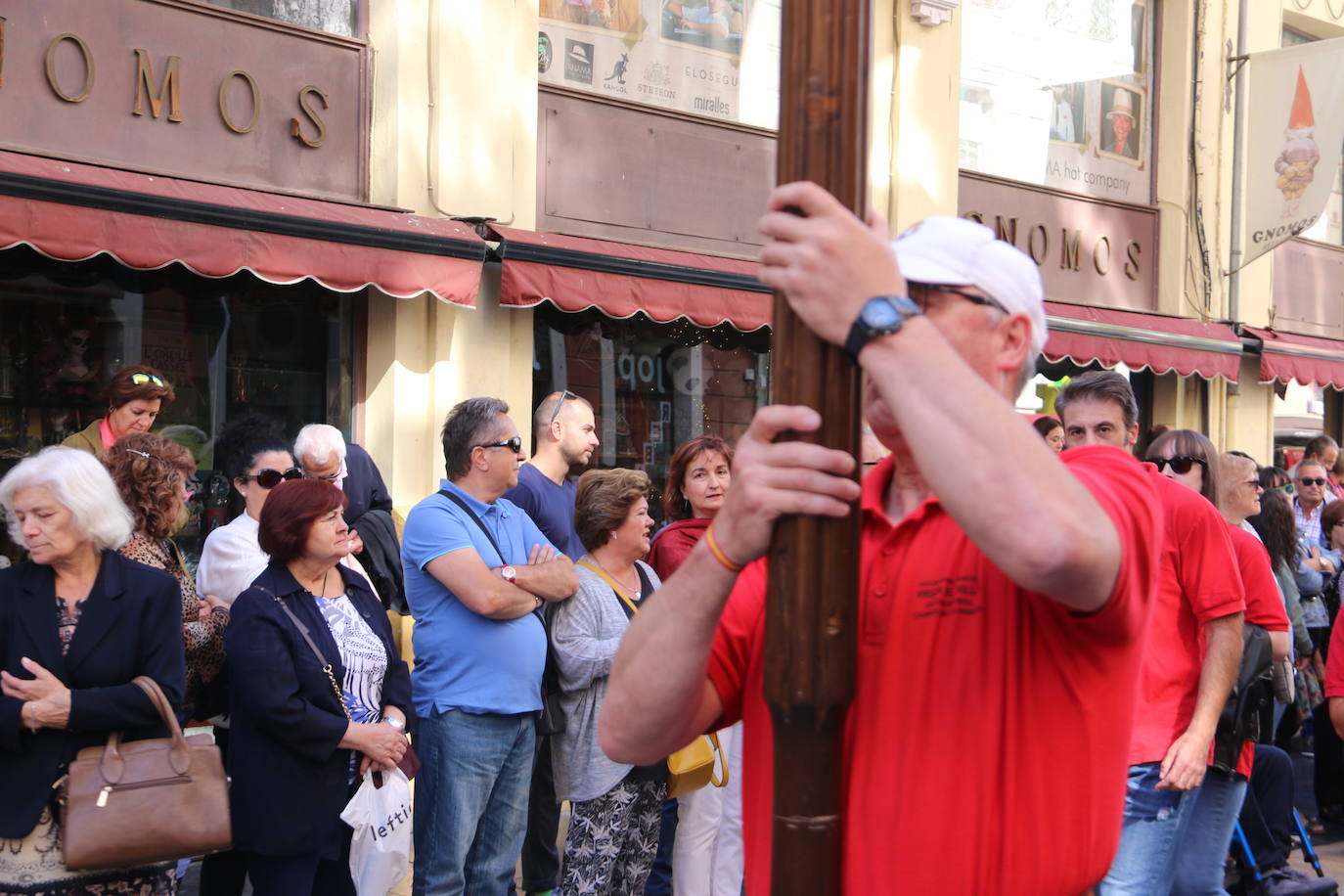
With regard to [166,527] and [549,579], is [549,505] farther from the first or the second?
[166,527]

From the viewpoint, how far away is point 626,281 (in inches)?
341

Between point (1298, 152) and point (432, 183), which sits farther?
point (1298, 152)

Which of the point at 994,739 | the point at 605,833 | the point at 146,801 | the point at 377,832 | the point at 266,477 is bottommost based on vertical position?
the point at 605,833

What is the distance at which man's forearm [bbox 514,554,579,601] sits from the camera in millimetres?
5039

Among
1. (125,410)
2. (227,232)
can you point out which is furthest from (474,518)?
(227,232)

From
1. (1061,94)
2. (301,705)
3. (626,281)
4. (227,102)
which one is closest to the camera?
(301,705)

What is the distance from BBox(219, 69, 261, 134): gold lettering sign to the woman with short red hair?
3.66 meters

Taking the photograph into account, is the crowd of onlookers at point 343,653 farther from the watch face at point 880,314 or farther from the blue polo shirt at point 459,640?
the watch face at point 880,314

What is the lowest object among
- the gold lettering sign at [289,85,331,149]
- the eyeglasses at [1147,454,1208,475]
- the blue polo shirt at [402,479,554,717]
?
the blue polo shirt at [402,479,554,717]

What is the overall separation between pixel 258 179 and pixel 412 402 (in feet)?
5.07

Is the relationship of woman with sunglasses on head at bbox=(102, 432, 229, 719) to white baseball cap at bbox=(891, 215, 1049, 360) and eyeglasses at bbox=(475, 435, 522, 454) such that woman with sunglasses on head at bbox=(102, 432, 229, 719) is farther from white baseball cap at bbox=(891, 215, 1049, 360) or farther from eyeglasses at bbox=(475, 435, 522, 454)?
white baseball cap at bbox=(891, 215, 1049, 360)

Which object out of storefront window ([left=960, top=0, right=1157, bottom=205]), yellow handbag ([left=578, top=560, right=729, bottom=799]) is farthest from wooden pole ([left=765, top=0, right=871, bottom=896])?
storefront window ([left=960, top=0, right=1157, bottom=205])

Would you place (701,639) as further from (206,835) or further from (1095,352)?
(1095,352)

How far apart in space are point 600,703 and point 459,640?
593 millimetres
